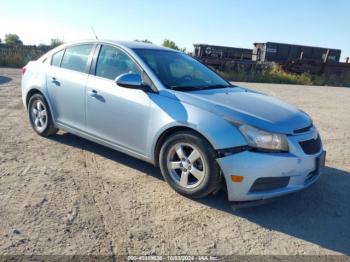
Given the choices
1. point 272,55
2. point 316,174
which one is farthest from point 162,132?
point 272,55

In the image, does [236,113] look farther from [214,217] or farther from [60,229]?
[60,229]

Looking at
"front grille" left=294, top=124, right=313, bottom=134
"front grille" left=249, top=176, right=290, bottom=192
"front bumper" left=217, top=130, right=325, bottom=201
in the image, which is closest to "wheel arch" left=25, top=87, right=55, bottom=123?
"front bumper" left=217, top=130, right=325, bottom=201

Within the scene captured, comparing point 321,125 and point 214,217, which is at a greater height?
point 214,217

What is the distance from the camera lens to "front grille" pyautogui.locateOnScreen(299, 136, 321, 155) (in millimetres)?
3977

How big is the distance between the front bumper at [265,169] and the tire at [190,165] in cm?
14

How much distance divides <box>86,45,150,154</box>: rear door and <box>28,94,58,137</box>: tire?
1066 mm

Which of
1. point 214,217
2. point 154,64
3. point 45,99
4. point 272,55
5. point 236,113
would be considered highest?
point 154,64

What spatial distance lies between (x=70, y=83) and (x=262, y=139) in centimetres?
286

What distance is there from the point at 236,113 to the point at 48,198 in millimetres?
2130

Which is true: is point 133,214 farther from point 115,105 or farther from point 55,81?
point 55,81

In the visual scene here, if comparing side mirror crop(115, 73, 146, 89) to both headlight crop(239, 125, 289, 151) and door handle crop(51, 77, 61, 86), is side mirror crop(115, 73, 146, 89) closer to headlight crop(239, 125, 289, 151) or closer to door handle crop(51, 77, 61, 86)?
headlight crop(239, 125, 289, 151)

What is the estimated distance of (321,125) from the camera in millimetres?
8727

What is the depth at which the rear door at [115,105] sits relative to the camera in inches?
175

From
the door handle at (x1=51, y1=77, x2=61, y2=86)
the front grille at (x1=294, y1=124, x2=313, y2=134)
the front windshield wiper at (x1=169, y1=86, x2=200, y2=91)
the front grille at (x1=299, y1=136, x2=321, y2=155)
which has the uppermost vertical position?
the front windshield wiper at (x1=169, y1=86, x2=200, y2=91)
